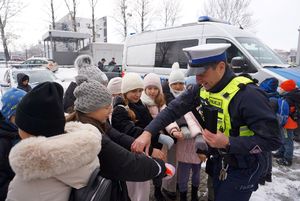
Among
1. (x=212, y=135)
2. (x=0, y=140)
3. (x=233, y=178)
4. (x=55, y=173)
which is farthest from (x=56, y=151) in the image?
(x=233, y=178)

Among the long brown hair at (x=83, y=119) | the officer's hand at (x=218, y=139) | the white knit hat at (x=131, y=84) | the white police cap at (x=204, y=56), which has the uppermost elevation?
the white police cap at (x=204, y=56)

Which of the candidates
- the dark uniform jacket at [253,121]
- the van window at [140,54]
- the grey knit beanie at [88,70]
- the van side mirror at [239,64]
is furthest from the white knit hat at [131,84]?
the van window at [140,54]

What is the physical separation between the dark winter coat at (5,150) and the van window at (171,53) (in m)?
5.62

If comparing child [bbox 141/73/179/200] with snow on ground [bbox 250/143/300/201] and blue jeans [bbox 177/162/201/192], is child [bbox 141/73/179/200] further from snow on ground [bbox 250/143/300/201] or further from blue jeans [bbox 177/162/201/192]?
snow on ground [bbox 250/143/300/201]

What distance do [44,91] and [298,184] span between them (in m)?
4.12

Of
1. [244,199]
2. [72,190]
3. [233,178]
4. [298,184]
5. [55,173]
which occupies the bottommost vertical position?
[298,184]

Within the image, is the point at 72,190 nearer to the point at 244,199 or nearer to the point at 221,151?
the point at 221,151

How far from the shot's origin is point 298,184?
3783mm

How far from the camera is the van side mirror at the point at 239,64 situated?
505 cm

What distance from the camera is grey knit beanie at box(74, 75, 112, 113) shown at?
5.82 feet

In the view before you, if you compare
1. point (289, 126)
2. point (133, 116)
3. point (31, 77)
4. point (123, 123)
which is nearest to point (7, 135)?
point (123, 123)

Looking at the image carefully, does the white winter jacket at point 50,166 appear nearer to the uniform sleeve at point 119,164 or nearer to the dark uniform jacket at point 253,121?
the uniform sleeve at point 119,164

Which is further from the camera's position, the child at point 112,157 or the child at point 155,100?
the child at point 155,100

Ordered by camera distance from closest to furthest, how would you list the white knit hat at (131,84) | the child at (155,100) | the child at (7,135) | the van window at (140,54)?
the child at (7,135), the white knit hat at (131,84), the child at (155,100), the van window at (140,54)
